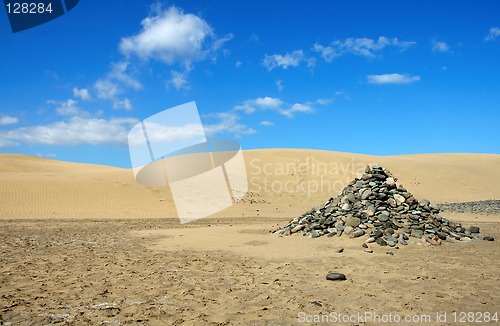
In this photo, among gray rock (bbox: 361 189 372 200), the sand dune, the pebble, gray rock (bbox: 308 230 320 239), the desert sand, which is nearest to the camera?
the desert sand

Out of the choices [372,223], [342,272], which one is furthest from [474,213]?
[342,272]

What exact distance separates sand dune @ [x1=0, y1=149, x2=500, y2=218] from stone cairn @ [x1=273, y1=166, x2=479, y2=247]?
415 inches

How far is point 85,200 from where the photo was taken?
2442cm

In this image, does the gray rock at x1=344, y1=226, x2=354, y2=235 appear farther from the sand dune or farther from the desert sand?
the sand dune

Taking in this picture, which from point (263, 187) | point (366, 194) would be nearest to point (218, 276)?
point (366, 194)

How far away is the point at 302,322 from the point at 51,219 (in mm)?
17892

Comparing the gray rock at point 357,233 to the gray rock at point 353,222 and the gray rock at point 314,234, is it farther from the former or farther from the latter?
the gray rock at point 314,234

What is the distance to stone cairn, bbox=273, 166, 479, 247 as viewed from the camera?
10945mm

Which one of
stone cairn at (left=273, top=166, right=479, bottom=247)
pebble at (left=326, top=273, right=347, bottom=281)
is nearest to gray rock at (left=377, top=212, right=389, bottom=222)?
stone cairn at (left=273, top=166, right=479, bottom=247)

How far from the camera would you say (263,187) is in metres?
31.2

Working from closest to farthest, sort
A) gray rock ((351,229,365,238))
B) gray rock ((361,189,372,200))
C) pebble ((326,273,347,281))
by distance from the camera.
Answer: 1. pebble ((326,273,347,281))
2. gray rock ((351,229,365,238))
3. gray rock ((361,189,372,200))

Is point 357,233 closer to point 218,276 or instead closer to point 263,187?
point 218,276

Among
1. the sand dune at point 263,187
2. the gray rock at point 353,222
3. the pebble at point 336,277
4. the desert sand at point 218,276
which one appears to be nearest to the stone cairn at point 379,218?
the gray rock at point 353,222

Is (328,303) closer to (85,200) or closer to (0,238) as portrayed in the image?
(0,238)
